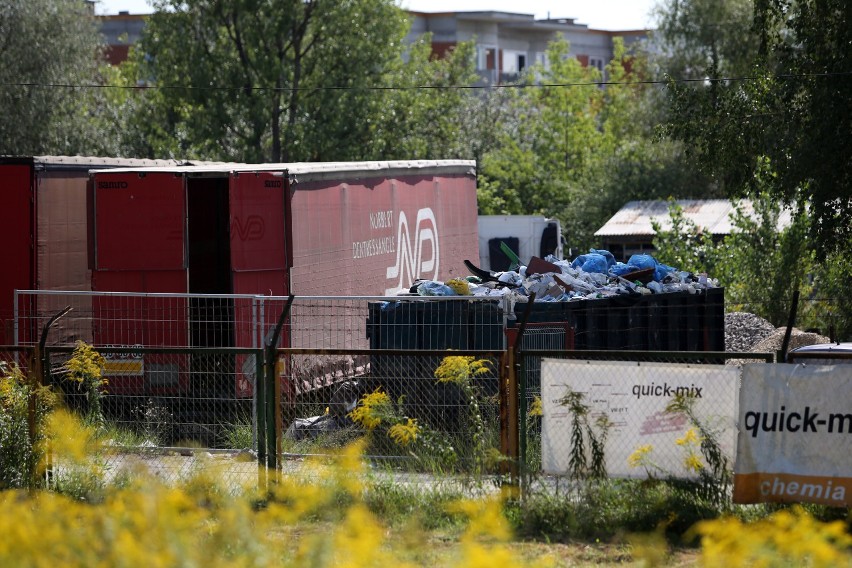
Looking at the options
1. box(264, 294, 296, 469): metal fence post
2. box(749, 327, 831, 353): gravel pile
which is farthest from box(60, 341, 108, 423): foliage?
box(749, 327, 831, 353): gravel pile

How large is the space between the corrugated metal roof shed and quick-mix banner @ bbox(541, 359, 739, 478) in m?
26.2

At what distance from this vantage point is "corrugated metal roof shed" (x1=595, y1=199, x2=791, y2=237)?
1384 inches

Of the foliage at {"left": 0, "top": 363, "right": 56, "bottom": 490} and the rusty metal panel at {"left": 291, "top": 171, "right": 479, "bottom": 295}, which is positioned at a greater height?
the rusty metal panel at {"left": 291, "top": 171, "right": 479, "bottom": 295}

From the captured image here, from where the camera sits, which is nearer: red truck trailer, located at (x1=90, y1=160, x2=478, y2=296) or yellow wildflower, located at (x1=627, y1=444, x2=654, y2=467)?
yellow wildflower, located at (x1=627, y1=444, x2=654, y2=467)

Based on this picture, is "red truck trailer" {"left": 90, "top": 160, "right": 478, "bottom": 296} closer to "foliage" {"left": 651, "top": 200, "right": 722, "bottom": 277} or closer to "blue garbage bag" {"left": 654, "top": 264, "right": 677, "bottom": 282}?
"blue garbage bag" {"left": 654, "top": 264, "right": 677, "bottom": 282}

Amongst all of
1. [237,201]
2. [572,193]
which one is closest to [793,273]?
[237,201]

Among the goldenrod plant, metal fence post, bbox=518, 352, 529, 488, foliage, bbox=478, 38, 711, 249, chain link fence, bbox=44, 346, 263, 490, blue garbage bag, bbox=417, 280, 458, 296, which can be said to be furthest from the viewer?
foliage, bbox=478, 38, 711, 249

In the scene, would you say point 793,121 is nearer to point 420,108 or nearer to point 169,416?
point 169,416

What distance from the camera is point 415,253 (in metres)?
19.7

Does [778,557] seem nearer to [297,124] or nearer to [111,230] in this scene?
[111,230]

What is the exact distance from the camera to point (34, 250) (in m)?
15.5

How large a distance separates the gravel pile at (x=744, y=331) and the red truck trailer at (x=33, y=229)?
10947 mm

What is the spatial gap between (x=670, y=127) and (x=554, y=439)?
10714 millimetres

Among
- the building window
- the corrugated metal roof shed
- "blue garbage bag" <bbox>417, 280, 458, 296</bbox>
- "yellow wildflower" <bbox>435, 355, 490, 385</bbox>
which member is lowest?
"yellow wildflower" <bbox>435, 355, 490, 385</bbox>
